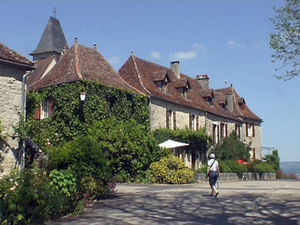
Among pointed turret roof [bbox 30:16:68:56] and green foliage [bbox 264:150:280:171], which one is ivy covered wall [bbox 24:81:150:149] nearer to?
green foliage [bbox 264:150:280:171]

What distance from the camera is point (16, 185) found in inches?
405

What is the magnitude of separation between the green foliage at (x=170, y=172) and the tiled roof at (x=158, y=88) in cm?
654

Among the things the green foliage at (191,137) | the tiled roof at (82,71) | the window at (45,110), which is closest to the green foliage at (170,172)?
the green foliage at (191,137)

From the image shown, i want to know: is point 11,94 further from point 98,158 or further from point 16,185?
point 16,185

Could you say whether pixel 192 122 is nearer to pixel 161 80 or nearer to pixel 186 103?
pixel 186 103

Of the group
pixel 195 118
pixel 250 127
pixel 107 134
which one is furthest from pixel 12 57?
pixel 250 127

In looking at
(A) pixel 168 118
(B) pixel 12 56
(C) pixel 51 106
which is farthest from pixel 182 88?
(B) pixel 12 56

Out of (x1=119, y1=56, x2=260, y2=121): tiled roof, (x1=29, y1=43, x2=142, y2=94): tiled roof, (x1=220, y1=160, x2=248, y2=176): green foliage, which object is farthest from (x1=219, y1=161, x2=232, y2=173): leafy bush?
(x1=29, y1=43, x2=142, y2=94): tiled roof

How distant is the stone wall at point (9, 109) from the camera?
13.6 meters

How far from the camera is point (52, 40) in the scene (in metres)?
58.9

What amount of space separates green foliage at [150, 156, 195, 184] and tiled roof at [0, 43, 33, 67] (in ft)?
35.3

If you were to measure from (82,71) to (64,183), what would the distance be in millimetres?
14513

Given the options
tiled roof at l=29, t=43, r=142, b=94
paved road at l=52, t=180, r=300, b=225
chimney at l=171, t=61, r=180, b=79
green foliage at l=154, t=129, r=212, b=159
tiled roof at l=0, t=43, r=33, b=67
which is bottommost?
paved road at l=52, t=180, r=300, b=225

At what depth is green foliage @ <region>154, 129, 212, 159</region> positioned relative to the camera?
29062 mm
